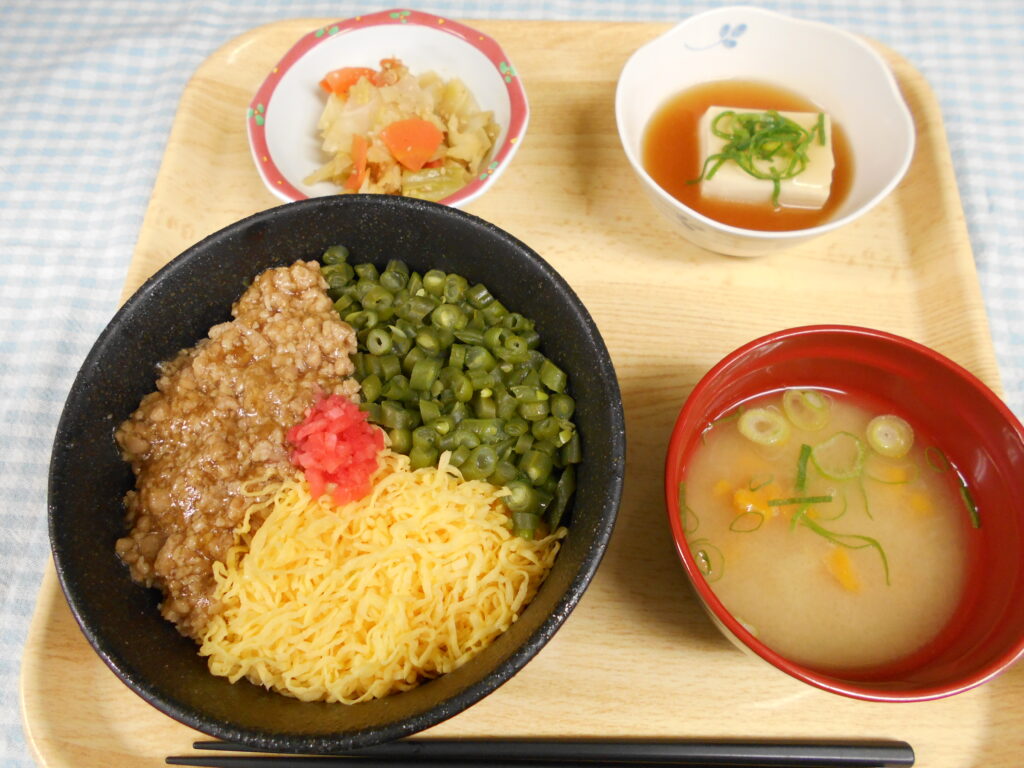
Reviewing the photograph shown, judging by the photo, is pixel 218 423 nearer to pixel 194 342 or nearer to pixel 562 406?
pixel 194 342

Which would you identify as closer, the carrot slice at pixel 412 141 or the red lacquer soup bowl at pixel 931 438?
the red lacquer soup bowl at pixel 931 438

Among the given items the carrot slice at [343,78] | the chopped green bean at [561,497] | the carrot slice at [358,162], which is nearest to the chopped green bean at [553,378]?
the chopped green bean at [561,497]

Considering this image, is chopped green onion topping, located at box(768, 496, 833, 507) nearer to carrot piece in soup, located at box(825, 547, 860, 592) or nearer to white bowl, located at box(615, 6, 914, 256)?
carrot piece in soup, located at box(825, 547, 860, 592)

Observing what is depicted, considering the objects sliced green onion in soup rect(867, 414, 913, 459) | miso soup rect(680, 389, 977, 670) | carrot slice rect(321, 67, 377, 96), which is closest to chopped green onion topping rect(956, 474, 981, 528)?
miso soup rect(680, 389, 977, 670)

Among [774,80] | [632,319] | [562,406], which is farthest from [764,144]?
[562,406]

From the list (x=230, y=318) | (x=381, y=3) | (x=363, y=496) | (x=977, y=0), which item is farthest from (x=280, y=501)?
(x=977, y=0)

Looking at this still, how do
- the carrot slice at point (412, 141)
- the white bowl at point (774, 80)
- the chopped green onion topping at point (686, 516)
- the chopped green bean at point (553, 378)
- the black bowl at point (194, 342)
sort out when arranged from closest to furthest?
the black bowl at point (194, 342)
the chopped green onion topping at point (686, 516)
the chopped green bean at point (553, 378)
the white bowl at point (774, 80)
the carrot slice at point (412, 141)

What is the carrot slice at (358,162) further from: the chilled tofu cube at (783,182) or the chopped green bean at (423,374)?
the chilled tofu cube at (783,182)
